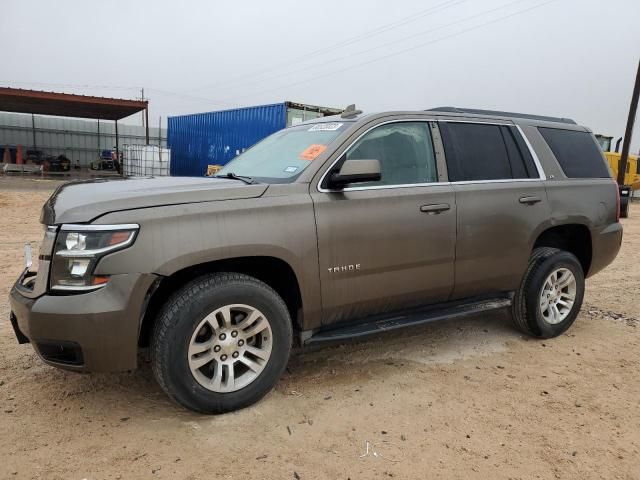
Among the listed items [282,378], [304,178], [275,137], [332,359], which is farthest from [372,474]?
[275,137]

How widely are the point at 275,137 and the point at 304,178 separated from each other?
3.91 feet

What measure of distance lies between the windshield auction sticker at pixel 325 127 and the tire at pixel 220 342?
1293 mm

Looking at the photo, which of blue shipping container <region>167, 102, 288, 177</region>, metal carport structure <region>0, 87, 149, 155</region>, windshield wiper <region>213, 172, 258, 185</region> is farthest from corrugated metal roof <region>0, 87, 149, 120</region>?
windshield wiper <region>213, 172, 258, 185</region>

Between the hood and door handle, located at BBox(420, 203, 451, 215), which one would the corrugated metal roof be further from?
door handle, located at BBox(420, 203, 451, 215)

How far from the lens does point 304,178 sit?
320 cm

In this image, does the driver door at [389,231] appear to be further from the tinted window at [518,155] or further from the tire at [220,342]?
the tinted window at [518,155]

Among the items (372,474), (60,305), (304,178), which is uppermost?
(304,178)

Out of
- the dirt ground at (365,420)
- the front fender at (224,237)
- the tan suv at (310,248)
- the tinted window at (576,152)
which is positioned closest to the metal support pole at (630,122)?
the tinted window at (576,152)

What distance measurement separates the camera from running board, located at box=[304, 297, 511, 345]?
3284mm

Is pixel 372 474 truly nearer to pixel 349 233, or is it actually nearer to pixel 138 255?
pixel 349 233

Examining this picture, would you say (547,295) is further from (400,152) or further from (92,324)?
(92,324)

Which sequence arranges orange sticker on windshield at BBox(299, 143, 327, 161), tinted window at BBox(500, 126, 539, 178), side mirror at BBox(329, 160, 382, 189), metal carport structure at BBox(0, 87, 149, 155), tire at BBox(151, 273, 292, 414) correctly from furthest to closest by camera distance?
metal carport structure at BBox(0, 87, 149, 155) → tinted window at BBox(500, 126, 539, 178) → orange sticker on windshield at BBox(299, 143, 327, 161) → side mirror at BBox(329, 160, 382, 189) → tire at BBox(151, 273, 292, 414)

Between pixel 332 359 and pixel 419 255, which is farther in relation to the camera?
pixel 332 359

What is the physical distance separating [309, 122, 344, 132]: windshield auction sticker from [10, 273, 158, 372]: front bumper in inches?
65.9
